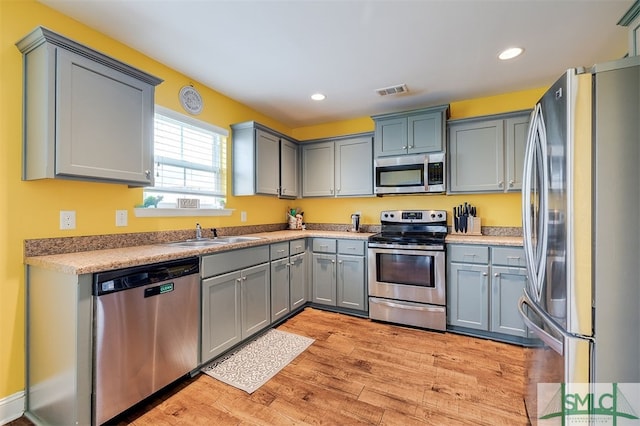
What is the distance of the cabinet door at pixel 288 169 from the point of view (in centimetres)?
364

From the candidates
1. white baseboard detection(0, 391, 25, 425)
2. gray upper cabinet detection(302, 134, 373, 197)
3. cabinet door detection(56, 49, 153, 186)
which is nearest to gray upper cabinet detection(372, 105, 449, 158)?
gray upper cabinet detection(302, 134, 373, 197)

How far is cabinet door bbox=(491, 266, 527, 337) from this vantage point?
2566 millimetres

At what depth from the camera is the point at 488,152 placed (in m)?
2.98

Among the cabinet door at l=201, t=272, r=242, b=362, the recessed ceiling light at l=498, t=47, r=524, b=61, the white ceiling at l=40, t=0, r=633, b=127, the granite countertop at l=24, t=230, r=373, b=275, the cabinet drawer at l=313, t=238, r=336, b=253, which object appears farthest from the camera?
the cabinet drawer at l=313, t=238, r=336, b=253

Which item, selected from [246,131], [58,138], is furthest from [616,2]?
[58,138]

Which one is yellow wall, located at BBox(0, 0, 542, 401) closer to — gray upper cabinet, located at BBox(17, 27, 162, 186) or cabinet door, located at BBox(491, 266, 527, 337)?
gray upper cabinet, located at BBox(17, 27, 162, 186)

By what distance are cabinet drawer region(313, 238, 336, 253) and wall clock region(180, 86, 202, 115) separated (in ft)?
6.33

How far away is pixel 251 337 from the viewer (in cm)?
260

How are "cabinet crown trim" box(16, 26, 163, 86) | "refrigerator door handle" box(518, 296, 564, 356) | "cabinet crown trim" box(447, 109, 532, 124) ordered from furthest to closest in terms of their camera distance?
"cabinet crown trim" box(447, 109, 532, 124)
"cabinet crown trim" box(16, 26, 163, 86)
"refrigerator door handle" box(518, 296, 564, 356)

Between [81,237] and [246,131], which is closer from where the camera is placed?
[81,237]

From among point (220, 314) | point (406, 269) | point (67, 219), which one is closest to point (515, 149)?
point (406, 269)

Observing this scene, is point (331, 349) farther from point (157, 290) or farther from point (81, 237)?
point (81, 237)

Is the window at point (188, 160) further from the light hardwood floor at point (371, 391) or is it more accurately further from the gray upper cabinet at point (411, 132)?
the gray upper cabinet at point (411, 132)

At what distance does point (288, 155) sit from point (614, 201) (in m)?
3.19
